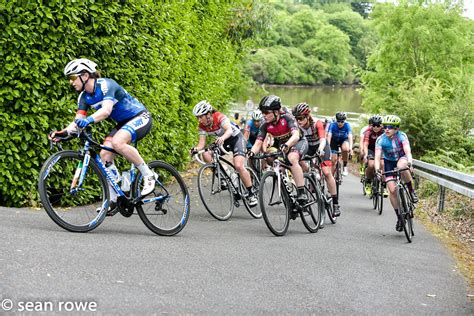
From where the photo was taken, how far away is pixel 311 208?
10.9 m

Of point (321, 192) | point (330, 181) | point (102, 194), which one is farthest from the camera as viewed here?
point (330, 181)

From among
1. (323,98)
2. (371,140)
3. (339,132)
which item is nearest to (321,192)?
(371,140)

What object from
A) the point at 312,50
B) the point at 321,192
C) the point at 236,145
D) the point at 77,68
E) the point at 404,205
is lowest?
the point at 404,205

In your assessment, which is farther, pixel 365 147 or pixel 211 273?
pixel 365 147

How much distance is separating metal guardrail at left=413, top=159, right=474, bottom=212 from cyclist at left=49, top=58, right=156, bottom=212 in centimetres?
692

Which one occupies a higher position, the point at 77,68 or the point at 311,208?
the point at 77,68

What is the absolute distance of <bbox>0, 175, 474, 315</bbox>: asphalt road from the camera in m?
5.70

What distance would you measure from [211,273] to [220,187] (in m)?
4.53

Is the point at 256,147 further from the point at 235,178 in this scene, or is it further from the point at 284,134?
the point at 235,178

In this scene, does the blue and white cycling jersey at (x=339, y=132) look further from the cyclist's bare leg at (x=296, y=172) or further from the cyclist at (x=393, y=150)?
the cyclist's bare leg at (x=296, y=172)

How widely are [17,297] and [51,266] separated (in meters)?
1.03

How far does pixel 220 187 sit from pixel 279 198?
1783 mm

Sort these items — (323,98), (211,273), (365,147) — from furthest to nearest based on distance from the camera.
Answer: (323,98), (365,147), (211,273)

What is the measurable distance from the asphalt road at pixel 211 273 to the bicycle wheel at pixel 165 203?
7.7 inches
